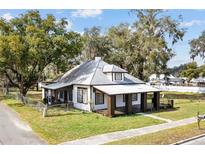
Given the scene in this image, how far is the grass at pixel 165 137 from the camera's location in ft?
43.6

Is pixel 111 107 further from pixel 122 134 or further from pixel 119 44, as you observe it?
pixel 119 44

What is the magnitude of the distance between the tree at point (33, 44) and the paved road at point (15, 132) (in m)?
5.28

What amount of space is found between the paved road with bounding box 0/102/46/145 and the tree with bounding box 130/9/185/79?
466 inches

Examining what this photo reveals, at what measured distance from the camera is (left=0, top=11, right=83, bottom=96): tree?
23.0 m

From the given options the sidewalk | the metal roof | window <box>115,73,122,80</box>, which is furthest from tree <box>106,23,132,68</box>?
the sidewalk

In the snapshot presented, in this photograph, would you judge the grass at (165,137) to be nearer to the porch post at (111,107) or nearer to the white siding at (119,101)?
the porch post at (111,107)

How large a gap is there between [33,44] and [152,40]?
1172 centimetres

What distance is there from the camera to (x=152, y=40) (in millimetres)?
29141

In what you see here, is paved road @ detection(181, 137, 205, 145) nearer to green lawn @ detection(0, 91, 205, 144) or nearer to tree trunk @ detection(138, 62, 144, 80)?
green lawn @ detection(0, 91, 205, 144)
